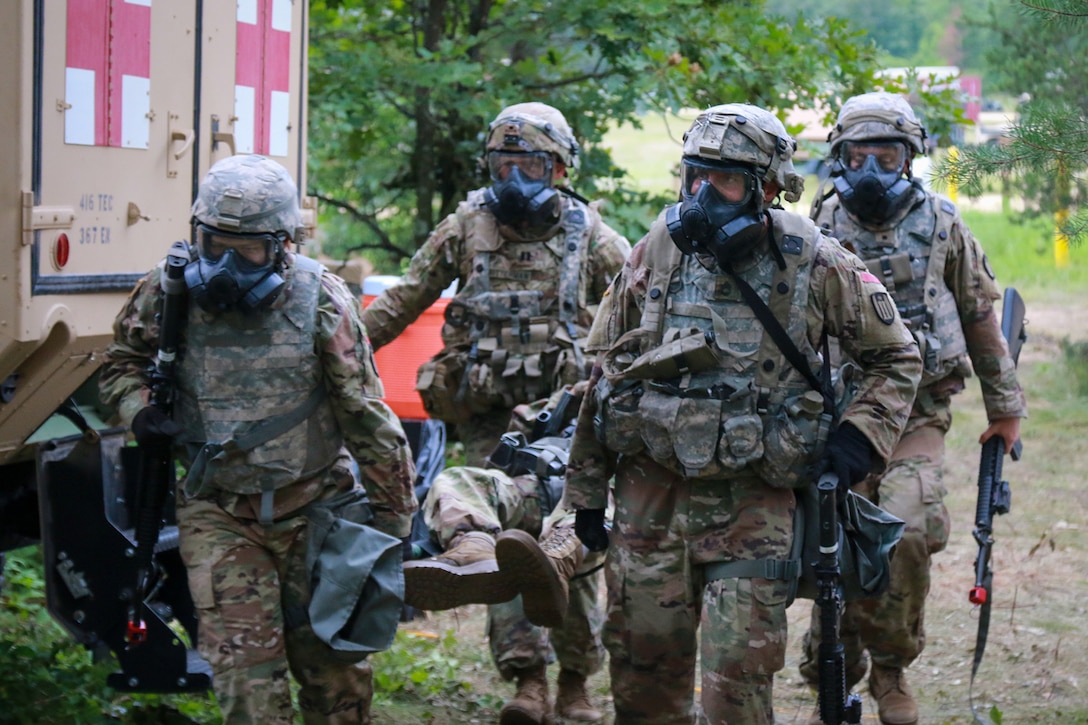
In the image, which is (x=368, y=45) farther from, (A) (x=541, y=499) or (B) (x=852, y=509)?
(B) (x=852, y=509)

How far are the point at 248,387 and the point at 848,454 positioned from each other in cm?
182

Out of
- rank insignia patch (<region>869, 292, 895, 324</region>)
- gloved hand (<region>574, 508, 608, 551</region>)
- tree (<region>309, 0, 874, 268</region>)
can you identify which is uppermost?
tree (<region>309, 0, 874, 268</region>)

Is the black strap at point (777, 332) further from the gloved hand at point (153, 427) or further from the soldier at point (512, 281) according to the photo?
the gloved hand at point (153, 427)

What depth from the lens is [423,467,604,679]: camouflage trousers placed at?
4.95 meters

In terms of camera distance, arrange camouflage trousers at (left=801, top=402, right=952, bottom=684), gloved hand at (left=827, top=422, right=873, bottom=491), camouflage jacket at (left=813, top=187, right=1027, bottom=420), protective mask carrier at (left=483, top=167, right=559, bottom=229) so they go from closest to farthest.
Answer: gloved hand at (left=827, top=422, right=873, bottom=491) → camouflage trousers at (left=801, top=402, right=952, bottom=684) → camouflage jacket at (left=813, top=187, right=1027, bottom=420) → protective mask carrier at (left=483, top=167, right=559, bottom=229)

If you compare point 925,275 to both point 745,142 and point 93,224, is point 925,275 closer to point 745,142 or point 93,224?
point 745,142

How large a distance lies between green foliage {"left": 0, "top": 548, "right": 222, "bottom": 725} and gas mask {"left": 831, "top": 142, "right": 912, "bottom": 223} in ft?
10.6

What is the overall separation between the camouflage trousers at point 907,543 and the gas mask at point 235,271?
8.56 ft

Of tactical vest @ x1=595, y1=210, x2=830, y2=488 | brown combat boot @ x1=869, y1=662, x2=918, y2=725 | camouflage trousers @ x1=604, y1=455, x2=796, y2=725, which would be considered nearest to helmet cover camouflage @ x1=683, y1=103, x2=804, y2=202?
tactical vest @ x1=595, y1=210, x2=830, y2=488

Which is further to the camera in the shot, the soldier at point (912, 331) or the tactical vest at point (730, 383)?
the soldier at point (912, 331)

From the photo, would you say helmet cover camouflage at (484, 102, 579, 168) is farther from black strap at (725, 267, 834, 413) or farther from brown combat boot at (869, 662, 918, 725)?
brown combat boot at (869, 662, 918, 725)

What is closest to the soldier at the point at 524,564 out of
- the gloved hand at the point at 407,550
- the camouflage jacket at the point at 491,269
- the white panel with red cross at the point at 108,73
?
the gloved hand at the point at 407,550

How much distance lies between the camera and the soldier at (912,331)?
557 centimetres

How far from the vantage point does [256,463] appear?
4328mm
